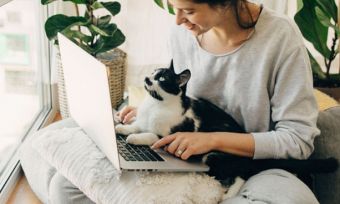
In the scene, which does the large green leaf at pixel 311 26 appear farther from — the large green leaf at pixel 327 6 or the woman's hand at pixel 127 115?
the woman's hand at pixel 127 115

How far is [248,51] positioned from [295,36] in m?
0.12

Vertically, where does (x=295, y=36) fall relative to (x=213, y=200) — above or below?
above

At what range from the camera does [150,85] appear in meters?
1.10

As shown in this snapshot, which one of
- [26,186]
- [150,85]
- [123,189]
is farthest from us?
Result: [26,186]

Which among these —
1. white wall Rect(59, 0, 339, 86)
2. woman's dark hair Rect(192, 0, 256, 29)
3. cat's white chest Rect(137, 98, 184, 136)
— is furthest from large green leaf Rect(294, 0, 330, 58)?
cat's white chest Rect(137, 98, 184, 136)

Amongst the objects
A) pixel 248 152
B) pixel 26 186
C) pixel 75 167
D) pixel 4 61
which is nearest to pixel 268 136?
pixel 248 152

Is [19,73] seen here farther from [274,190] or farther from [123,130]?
[274,190]

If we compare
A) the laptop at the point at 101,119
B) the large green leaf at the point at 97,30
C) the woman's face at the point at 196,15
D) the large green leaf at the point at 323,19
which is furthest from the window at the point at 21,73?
the large green leaf at the point at 323,19

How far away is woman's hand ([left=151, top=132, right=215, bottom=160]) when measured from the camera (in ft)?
3.43

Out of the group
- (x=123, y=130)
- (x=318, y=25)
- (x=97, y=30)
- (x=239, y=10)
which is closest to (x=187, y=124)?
(x=123, y=130)

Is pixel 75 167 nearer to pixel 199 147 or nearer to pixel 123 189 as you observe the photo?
pixel 123 189

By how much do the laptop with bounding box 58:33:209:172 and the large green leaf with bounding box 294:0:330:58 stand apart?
0.92 m

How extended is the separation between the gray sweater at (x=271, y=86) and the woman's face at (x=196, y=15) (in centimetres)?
10

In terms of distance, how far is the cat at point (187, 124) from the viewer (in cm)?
108
